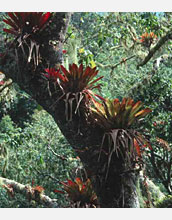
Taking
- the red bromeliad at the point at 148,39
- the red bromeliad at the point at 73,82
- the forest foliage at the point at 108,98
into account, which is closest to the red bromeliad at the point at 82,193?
the forest foliage at the point at 108,98

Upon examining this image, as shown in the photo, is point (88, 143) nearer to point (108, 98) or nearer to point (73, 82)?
point (73, 82)

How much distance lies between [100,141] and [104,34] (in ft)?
6.64

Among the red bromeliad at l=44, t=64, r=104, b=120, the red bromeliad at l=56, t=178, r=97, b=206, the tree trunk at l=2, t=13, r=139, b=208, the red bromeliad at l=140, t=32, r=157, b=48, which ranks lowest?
the red bromeliad at l=56, t=178, r=97, b=206

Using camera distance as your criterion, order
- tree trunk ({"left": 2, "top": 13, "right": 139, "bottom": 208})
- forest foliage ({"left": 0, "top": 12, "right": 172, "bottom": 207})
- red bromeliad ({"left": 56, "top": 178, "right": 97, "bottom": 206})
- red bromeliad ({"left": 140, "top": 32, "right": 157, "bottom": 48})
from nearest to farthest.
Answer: tree trunk ({"left": 2, "top": 13, "right": 139, "bottom": 208}) → red bromeliad ({"left": 56, "top": 178, "right": 97, "bottom": 206}) → forest foliage ({"left": 0, "top": 12, "right": 172, "bottom": 207}) → red bromeliad ({"left": 140, "top": 32, "right": 157, "bottom": 48})

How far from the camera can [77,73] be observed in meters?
1.73

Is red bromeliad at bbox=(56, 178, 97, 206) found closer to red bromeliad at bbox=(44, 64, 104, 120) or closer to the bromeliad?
the bromeliad

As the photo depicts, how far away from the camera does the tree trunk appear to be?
1.61m

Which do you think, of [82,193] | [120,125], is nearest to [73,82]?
[120,125]

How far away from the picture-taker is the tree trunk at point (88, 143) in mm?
1609

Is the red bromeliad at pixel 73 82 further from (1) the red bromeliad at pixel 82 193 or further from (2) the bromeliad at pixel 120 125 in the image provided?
(1) the red bromeliad at pixel 82 193

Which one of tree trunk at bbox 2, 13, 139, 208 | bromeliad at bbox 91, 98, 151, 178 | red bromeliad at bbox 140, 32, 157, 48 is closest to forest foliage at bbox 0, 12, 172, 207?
red bromeliad at bbox 140, 32, 157, 48
